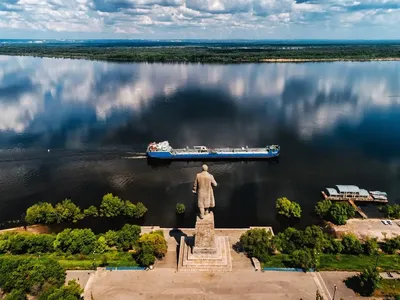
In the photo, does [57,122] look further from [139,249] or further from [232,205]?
[139,249]

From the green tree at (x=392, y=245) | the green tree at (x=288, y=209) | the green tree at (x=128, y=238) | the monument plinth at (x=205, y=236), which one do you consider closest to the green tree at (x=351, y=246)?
the green tree at (x=392, y=245)

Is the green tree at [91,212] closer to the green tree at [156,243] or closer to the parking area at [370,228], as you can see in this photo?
the green tree at [156,243]

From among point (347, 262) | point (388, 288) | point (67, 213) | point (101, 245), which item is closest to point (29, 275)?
point (101, 245)

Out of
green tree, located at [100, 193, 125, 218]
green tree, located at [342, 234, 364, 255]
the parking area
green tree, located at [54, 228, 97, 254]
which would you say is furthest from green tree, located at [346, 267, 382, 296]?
green tree, located at [100, 193, 125, 218]

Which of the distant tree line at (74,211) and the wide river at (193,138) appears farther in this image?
the wide river at (193,138)

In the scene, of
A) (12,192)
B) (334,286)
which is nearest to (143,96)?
(12,192)

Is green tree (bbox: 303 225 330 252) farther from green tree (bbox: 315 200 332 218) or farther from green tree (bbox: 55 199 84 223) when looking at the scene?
green tree (bbox: 55 199 84 223)
